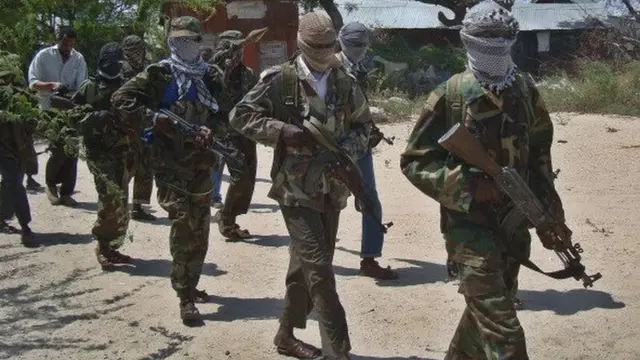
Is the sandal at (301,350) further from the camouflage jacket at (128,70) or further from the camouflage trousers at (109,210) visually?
the camouflage jacket at (128,70)

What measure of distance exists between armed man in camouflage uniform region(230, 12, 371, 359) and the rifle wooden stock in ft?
3.37

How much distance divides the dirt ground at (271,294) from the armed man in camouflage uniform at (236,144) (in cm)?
18

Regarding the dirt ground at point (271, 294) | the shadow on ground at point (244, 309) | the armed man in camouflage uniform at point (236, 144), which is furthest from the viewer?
the armed man in camouflage uniform at point (236, 144)

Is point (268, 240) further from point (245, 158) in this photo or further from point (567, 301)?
point (567, 301)

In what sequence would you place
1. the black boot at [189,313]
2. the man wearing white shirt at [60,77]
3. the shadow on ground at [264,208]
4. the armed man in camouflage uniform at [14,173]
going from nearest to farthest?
the black boot at [189,313], the armed man in camouflage uniform at [14,173], the man wearing white shirt at [60,77], the shadow on ground at [264,208]

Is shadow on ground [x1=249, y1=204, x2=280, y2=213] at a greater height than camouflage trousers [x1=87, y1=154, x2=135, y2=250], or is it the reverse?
camouflage trousers [x1=87, y1=154, x2=135, y2=250]

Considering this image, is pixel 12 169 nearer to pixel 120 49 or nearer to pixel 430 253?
pixel 120 49

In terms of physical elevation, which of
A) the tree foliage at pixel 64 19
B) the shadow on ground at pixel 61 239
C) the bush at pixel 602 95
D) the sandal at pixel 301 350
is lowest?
the bush at pixel 602 95

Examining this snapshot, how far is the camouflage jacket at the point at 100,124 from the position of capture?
684 cm

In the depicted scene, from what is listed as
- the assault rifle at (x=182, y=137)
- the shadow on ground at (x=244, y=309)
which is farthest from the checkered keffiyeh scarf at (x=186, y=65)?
the shadow on ground at (x=244, y=309)

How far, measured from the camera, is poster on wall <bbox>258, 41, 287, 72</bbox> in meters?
21.7

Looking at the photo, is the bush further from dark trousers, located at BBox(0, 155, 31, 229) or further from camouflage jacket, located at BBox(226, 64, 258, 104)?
dark trousers, located at BBox(0, 155, 31, 229)

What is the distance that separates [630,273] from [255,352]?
283 centimetres

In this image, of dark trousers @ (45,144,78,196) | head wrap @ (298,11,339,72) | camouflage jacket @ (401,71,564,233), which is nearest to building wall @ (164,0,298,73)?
dark trousers @ (45,144,78,196)
